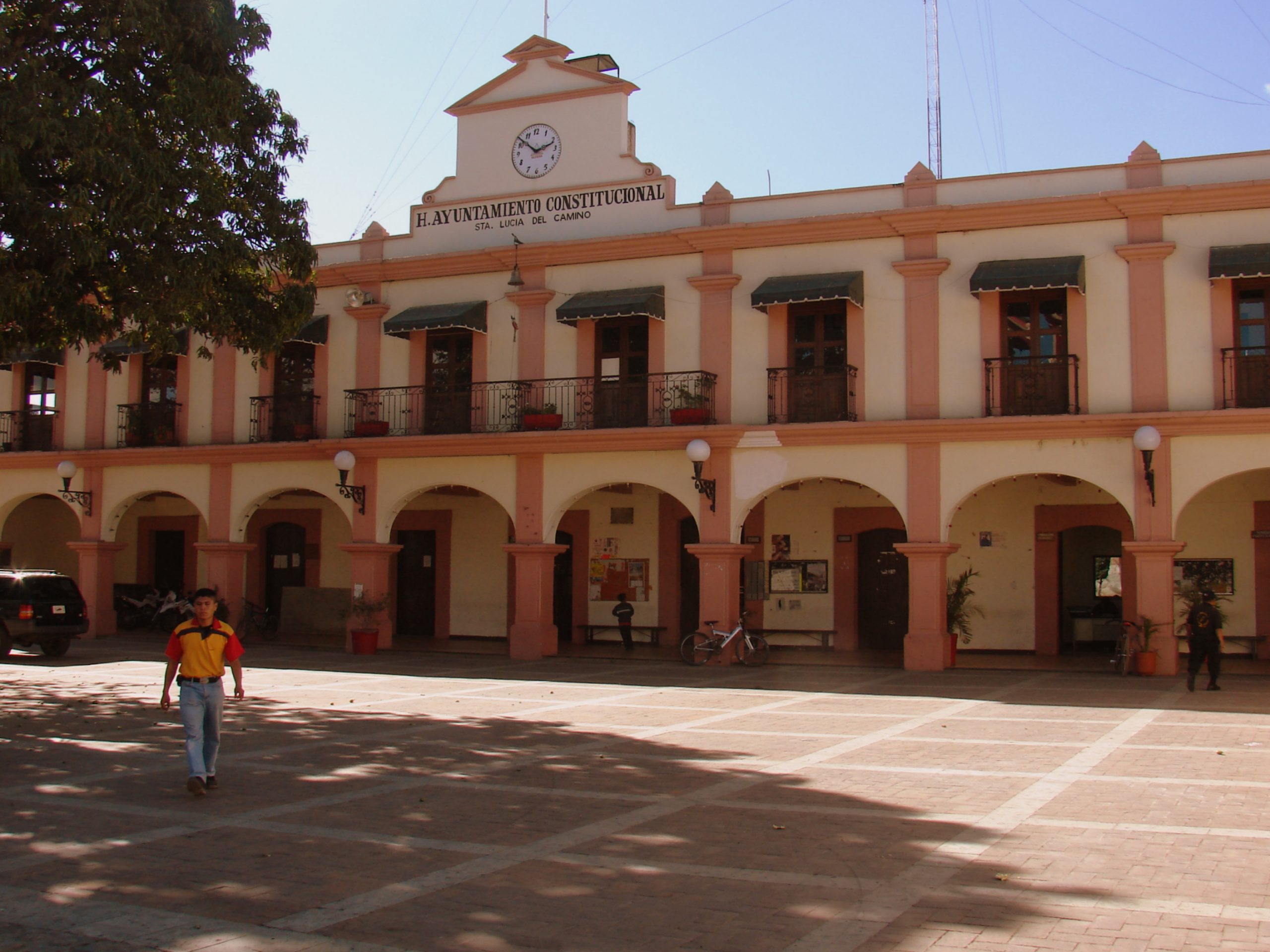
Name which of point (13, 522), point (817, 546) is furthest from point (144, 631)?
point (817, 546)

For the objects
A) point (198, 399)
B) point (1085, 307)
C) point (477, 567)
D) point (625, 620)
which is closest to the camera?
point (1085, 307)

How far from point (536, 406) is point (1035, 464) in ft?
→ 26.4

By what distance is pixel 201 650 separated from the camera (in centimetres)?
879

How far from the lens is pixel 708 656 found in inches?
751

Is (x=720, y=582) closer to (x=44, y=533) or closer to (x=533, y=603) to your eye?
(x=533, y=603)

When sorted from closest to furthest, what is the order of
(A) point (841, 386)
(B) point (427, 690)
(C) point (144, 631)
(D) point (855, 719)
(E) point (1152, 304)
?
1. (D) point (855, 719)
2. (B) point (427, 690)
3. (E) point (1152, 304)
4. (A) point (841, 386)
5. (C) point (144, 631)

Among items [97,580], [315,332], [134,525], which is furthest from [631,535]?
[134,525]

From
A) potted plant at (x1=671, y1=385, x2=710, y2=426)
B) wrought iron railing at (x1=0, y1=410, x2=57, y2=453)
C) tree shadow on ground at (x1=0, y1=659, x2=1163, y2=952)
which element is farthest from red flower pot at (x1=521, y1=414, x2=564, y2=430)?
wrought iron railing at (x1=0, y1=410, x2=57, y2=453)

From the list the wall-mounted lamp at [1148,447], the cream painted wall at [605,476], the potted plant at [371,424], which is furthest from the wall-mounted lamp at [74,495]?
the wall-mounted lamp at [1148,447]

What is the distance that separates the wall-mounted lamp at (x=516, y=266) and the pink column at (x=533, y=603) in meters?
4.37

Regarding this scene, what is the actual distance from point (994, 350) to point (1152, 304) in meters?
2.22

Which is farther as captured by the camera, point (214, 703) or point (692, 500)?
point (692, 500)

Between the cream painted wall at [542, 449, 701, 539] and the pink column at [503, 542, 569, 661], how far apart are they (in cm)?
38

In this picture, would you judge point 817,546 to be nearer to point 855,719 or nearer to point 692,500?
point 692,500
